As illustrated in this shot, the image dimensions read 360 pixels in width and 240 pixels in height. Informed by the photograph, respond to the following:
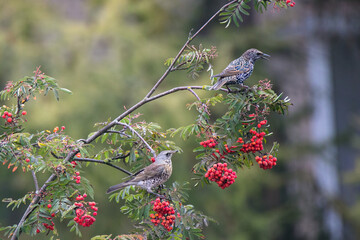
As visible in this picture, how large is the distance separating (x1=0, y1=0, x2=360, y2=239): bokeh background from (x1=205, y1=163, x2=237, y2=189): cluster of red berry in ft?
16.7

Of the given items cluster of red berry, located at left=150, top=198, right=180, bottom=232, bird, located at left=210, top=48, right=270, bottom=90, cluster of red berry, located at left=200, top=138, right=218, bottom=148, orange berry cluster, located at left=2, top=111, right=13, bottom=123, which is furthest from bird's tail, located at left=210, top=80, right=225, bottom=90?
orange berry cluster, located at left=2, top=111, right=13, bottom=123

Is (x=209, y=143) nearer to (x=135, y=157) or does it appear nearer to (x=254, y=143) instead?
(x=254, y=143)

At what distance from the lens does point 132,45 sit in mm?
8906

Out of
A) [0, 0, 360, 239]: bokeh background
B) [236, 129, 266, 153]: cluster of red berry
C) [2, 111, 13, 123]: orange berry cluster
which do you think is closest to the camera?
[236, 129, 266, 153]: cluster of red berry

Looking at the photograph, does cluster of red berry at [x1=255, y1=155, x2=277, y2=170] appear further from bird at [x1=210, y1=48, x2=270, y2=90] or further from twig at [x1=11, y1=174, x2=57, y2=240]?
twig at [x1=11, y1=174, x2=57, y2=240]

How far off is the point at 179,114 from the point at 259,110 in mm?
5374

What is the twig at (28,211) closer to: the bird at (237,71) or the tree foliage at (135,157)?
the tree foliage at (135,157)

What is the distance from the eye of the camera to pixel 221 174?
9.73 feet

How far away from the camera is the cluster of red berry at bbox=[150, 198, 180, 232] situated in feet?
9.41

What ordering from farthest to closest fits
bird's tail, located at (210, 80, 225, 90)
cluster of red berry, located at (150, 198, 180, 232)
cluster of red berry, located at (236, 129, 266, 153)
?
bird's tail, located at (210, 80, 225, 90) → cluster of red berry, located at (236, 129, 266, 153) → cluster of red berry, located at (150, 198, 180, 232)

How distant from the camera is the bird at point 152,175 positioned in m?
3.20

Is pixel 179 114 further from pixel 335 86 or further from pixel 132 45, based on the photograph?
pixel 335 86

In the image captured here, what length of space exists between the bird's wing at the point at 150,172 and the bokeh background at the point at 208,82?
4.79 metres

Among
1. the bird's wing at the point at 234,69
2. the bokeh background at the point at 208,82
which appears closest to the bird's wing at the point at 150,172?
the bird's wing at the point at 234,69
